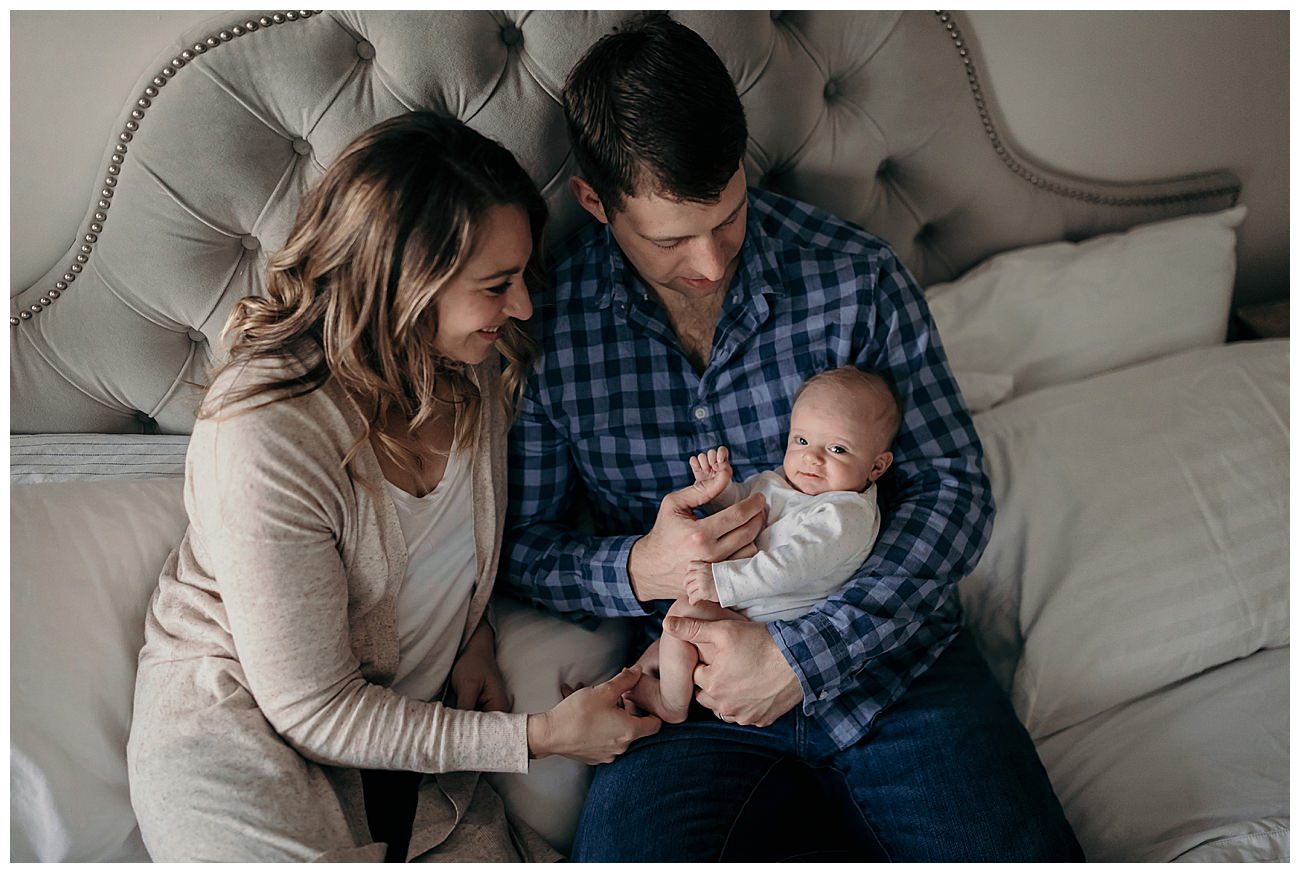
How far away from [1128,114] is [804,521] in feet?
3.60

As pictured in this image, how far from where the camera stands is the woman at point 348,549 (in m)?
1.03

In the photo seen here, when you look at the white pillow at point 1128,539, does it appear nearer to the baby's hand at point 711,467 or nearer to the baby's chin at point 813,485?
the baby's chin at point 813,485

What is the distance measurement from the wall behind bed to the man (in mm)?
573

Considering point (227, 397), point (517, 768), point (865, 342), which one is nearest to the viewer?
point (227, 397)

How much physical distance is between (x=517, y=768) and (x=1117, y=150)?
4.90 ft

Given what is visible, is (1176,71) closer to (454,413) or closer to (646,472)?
(646,472)

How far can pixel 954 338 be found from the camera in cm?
162

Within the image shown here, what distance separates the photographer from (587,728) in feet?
3.81

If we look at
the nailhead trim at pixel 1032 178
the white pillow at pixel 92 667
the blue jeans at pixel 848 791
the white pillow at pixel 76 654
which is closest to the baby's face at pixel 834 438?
the blue jeans at pixel 848 791

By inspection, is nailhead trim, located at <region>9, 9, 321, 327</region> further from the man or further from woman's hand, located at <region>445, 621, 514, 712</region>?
woman's hand, located at <region>445, 621, 514, 712</region>

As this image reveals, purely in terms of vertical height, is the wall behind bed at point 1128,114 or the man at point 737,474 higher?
the wall behind bed at point 1128,114

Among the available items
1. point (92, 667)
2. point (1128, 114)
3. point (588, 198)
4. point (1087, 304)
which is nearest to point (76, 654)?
point (92, 667)

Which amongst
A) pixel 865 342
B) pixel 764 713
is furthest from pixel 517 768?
pixel 865 342

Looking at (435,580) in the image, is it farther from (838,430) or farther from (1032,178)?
(1032,178)
